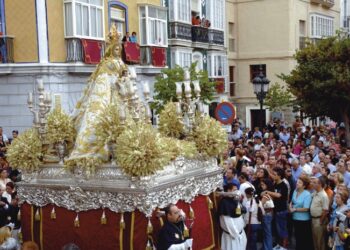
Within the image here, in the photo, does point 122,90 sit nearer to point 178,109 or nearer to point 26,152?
point 178,109

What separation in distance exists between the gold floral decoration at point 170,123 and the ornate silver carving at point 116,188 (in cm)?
67

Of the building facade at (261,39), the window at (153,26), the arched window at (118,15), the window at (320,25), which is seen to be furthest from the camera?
the window at (320,25)

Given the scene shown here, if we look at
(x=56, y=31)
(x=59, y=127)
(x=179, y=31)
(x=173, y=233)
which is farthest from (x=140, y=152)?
(x=179, y=31)

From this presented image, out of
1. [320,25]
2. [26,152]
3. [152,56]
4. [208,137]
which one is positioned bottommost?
[26,152]

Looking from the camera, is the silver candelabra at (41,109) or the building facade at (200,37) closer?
the silver candelabra at (41,109)

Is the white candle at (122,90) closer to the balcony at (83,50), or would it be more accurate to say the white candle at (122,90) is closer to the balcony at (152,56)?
the balcony at (83,50)

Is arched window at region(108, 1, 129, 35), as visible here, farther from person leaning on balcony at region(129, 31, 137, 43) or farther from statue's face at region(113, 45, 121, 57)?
statue's face at region(113, 45, 121, 57)

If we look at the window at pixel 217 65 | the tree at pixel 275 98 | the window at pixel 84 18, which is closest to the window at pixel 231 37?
the window at pixel 217 65

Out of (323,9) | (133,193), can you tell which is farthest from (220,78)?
(133,193)

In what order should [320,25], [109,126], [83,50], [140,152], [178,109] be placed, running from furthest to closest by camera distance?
1. [320,25]
2. [83,50]
3. [178,109]
4. [109,126]
5. [140,152]

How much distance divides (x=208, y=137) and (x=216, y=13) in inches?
892

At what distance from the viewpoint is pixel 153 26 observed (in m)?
23.7

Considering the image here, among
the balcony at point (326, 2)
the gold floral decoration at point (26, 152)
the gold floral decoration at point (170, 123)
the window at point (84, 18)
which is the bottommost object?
the gold floral decoration at point (26, 152)

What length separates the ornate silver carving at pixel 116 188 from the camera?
7.09 metres
